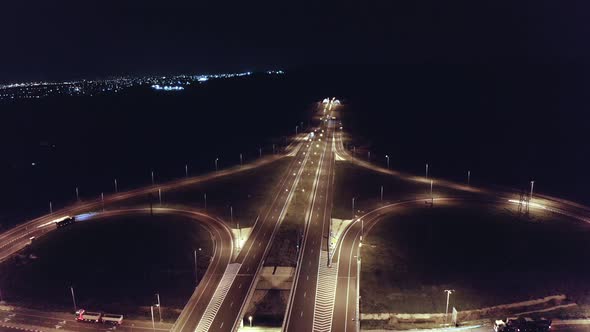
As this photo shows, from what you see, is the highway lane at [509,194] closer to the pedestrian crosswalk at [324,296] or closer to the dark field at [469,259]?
the dark field at [469,259]

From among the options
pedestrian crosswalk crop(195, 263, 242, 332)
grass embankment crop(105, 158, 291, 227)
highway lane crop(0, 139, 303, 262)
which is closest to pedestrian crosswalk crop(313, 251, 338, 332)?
pedestrian crosswalk crop(195, 263, 242, 332)

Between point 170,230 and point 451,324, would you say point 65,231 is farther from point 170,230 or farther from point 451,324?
point 451,324

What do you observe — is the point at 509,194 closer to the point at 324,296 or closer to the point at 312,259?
the point at 312,259

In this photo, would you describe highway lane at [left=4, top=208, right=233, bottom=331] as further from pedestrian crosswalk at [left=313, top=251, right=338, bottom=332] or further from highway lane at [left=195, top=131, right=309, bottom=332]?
pedestrian crosswalk at [left=313, top=251, right=338, bottom=332]

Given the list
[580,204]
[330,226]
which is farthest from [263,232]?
[580,204]

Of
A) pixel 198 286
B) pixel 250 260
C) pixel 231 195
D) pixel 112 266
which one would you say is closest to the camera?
pixel 198 286

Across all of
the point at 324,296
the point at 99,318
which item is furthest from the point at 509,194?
the point at 99,318
